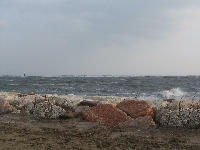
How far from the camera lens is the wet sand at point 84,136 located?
474cm

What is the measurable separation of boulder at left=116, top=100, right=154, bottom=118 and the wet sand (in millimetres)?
971

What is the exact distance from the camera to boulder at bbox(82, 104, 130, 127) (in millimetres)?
6679

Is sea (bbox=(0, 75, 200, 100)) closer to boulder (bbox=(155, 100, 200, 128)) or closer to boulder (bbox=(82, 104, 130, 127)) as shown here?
boulder (bbox=(155, 100, 200, 128))

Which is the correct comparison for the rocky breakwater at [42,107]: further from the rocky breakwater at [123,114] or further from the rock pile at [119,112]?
the rocky breakwater at [123,114]

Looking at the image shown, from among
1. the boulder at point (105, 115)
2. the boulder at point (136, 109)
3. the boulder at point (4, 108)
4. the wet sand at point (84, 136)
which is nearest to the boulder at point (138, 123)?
the wet sand at point (84, 136)

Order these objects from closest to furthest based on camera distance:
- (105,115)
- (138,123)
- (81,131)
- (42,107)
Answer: (81,131)
(138,123)
(105,115)
(42,107)

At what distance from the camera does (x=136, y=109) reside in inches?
290

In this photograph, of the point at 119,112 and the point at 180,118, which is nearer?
the point at 180,118

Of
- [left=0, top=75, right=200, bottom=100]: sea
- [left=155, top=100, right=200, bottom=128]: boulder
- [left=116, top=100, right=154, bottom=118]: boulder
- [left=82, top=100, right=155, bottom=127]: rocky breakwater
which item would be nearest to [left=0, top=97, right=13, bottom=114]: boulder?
[left=82, top=100, right=155, bottom=127]: rocky breakwater

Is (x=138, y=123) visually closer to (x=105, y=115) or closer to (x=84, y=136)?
(x=105, y=115)

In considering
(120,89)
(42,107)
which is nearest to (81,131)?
(42,107)

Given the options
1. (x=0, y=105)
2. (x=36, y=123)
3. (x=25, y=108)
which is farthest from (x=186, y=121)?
(x=0, y=105)

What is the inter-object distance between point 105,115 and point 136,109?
0.90 metres

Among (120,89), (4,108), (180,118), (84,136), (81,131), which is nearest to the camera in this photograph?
(84,136)
